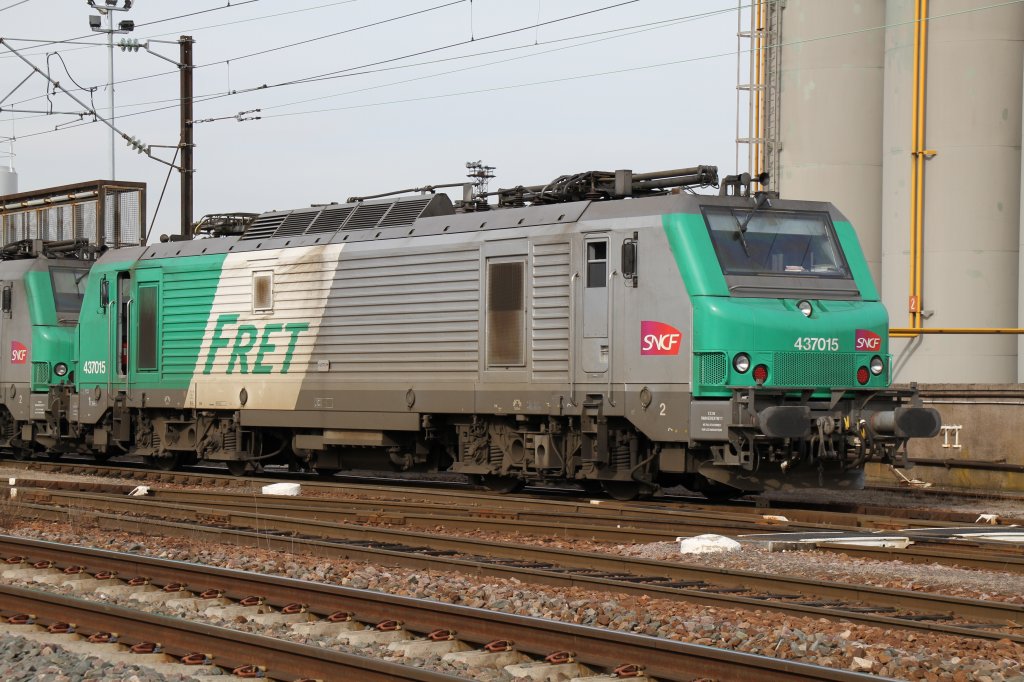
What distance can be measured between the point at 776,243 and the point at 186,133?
17.0m

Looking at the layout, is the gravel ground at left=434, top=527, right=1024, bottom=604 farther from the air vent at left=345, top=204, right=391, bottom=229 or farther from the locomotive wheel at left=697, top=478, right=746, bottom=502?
the air vent at left=345, top=204, right=391, bottom=229

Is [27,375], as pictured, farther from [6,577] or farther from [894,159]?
[894,159]

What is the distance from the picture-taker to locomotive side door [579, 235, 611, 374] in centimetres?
1591

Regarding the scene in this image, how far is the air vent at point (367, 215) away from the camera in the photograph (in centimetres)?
1919

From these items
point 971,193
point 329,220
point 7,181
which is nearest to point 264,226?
point 329,220

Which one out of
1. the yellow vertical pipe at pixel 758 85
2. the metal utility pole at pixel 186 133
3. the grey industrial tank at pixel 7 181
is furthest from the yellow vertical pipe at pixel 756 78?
the grey industrial tank at pixel 7 181

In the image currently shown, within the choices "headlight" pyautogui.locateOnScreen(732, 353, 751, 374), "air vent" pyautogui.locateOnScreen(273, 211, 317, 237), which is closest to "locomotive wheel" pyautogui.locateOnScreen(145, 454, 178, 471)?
"air vent" pyautogui.locateOnScreen(273, 211, 317, 237)

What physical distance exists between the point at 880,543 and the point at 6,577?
7161 millimetres

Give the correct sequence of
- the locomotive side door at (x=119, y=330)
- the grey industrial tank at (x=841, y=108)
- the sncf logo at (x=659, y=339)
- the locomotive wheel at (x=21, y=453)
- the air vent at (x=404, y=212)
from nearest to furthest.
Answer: the sncf logo at (x=659, y=339) → the air vent at (x=404, y=212) → the locomotive side door at (x=119, y=330) → the locomotive wheel at (x=21, y=453) → the grey industrial tank at (x=841, y=108)

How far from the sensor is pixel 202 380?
69.1ft

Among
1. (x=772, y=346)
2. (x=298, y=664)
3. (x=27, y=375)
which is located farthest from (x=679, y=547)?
(x=27, y=375)

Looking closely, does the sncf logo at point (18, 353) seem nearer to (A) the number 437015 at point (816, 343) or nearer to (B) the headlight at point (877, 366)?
(A) the number 437015 at point (816, 343)

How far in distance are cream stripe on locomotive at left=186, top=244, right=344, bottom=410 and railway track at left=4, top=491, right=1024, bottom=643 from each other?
161 inches

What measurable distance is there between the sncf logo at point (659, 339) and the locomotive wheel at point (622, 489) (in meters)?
1.87
